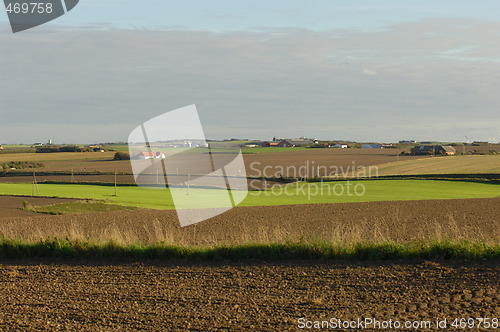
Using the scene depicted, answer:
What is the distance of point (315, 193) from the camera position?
146ft

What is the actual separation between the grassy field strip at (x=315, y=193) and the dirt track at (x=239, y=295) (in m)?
25.7

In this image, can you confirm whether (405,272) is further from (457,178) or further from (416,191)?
(457,178)

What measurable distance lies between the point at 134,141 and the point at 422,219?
1885cm

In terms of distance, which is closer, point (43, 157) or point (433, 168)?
point (433, 168)

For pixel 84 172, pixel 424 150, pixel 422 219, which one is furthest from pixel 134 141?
pixel 424 150

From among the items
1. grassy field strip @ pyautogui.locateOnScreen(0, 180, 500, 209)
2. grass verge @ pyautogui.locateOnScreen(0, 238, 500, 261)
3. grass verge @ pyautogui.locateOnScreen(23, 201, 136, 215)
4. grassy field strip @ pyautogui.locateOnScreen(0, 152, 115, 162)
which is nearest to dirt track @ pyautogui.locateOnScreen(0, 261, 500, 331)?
grass verge @ pyautogui.locateOnScreen(0, 238, 500, 261)

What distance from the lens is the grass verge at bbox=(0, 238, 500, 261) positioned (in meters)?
10.4

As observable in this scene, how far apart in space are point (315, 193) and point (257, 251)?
3371 cm

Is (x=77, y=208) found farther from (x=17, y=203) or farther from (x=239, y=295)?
(x=239, y=295)

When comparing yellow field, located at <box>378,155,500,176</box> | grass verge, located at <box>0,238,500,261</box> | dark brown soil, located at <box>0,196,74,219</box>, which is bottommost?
yellow field, located at <box>378,155,500,176</box>

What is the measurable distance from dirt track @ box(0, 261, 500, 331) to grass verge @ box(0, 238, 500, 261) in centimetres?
49

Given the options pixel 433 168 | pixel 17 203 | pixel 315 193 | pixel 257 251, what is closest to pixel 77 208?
pixel 17 203

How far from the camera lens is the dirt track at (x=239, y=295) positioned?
7.36 m

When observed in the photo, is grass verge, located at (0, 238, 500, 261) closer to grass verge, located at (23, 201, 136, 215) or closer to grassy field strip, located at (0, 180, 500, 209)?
grass verge, located at (23, 201, 136, 215)
